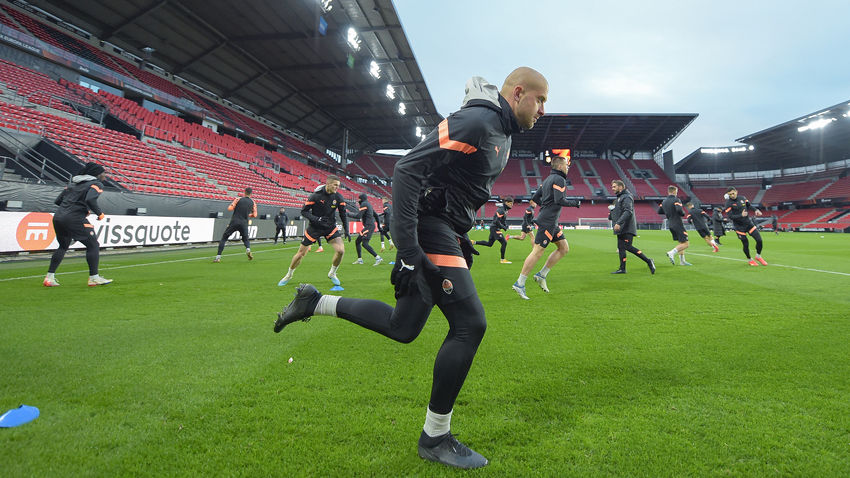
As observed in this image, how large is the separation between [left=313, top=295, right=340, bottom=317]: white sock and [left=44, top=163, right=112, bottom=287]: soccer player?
5826mm

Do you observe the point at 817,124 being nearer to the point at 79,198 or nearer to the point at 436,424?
the point at 436,424

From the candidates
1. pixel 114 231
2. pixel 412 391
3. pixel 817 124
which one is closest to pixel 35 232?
pixel 114 231

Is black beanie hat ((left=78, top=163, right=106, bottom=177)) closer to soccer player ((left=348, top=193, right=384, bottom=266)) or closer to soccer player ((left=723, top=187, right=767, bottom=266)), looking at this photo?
soccer player ((left=348, top=193, right=384, bottom=266))

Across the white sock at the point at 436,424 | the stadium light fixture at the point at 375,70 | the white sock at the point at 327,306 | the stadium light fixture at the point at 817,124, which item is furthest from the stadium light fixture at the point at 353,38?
the stadium light fixture at the point at 817,124

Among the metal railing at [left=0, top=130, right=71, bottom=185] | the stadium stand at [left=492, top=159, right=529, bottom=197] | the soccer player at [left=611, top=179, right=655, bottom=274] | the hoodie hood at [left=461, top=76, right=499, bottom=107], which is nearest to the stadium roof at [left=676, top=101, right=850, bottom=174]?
the stadium stand at [left=492, top=159, right=529, bottom=197]

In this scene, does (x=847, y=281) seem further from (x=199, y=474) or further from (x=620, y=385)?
(x=199, y=474)

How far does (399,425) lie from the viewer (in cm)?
201

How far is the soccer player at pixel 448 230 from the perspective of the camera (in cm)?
174

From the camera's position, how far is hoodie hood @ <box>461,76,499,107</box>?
1937mm

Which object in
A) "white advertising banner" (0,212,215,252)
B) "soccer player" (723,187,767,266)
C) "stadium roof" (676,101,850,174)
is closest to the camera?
"white advertising banner" (0,212,215,252)

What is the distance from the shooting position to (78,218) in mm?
5984

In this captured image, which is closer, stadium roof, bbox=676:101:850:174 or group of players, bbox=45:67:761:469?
group of players, bbox=45:67:761:469

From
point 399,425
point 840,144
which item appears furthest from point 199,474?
point 840,144

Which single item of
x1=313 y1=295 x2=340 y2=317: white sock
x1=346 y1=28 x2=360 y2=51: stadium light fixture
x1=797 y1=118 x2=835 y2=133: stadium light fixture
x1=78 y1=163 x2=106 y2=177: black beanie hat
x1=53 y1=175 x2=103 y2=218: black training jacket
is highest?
x1=346 y1=28 x2=360 y2=51: stadium light fixture
